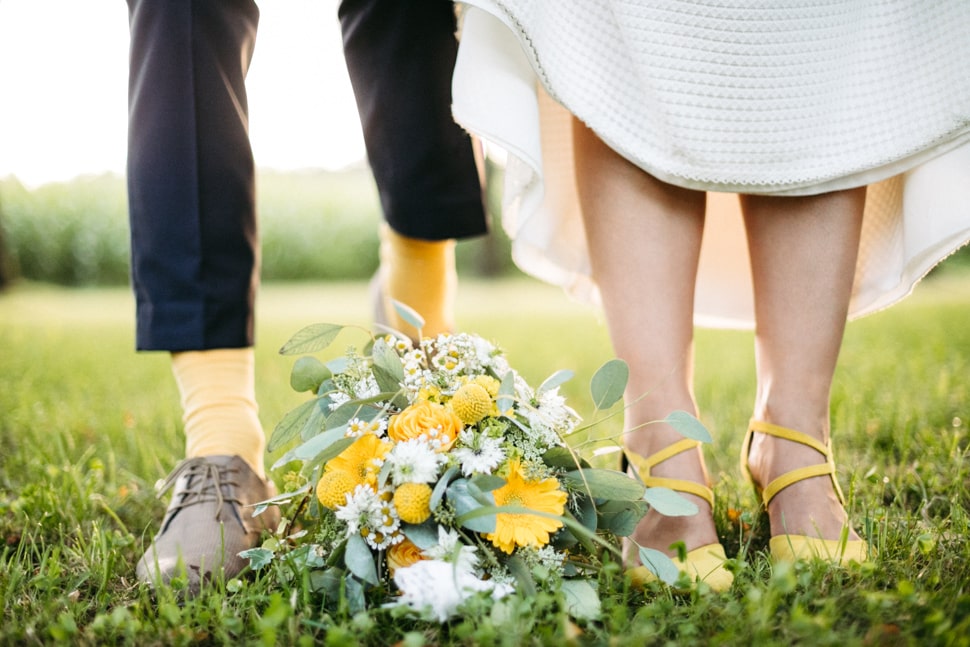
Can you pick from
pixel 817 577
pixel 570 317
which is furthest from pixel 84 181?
pixel 817 577

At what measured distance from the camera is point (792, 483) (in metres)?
1.08

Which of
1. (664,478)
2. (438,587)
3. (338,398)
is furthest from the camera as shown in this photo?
(664,478)

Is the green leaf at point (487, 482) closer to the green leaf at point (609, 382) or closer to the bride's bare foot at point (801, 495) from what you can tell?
the green leaf at point (609, 382)

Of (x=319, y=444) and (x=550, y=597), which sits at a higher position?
(x=319, y=444)

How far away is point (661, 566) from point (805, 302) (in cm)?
51

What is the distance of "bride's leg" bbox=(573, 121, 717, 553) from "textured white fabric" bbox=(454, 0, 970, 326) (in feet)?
0.20

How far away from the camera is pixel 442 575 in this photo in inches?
30.3

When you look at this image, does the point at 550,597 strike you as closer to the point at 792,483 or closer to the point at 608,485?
the point at 608,485

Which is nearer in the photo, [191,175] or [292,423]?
[292,423]

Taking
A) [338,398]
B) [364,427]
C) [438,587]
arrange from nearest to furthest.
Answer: [438,587] → [364,427] → [338,398]

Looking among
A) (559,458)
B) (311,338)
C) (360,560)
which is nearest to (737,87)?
(559,458)

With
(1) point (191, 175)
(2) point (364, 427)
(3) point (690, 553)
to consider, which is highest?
(1) point (191, 175)

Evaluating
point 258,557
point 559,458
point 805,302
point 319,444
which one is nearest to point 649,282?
point 805,302

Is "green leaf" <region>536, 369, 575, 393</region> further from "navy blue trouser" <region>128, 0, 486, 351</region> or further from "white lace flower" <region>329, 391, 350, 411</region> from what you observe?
"navy blue trouser" <region>128, 0, 486, 351</region>
